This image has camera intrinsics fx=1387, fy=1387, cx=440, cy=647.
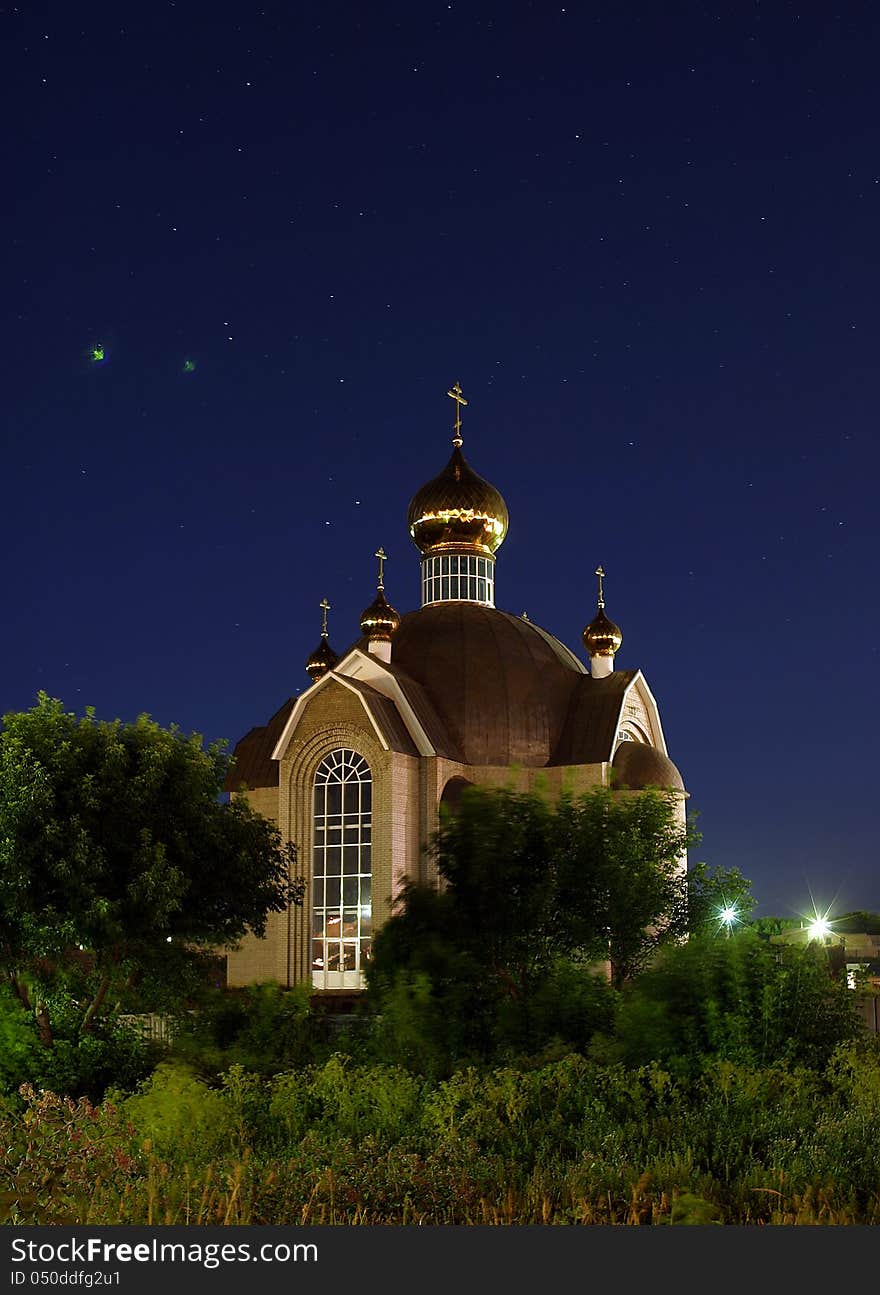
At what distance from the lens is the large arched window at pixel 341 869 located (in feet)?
103

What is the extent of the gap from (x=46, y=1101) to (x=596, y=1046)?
16.9 ft

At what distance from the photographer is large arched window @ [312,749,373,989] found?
31.4 metres

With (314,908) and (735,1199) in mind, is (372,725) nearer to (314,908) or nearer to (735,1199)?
(314,908)

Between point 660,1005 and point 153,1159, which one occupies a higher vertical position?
point 660,1005

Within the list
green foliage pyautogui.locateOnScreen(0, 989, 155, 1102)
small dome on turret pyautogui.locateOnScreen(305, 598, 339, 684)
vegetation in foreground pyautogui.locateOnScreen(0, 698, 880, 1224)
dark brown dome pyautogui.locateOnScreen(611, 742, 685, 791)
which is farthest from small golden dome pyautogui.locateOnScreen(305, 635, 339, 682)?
green foliage pyautogui.locateOnScreen(0, 989, 155, 1102)

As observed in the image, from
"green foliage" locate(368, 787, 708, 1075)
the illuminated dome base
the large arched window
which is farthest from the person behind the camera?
the illuminated dome base

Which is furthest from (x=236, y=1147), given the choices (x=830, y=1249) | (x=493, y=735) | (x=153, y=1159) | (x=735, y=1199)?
(x=493, y=735)

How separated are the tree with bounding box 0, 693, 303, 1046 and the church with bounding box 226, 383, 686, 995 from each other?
1116 centimetres

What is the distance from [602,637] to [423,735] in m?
8.11

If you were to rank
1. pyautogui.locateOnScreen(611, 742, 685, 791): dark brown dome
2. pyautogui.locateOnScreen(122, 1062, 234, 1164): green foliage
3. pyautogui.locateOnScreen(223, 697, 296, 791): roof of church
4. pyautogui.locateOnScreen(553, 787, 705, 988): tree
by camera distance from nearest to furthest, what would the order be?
pyautogui.locateOnScreen(122, 1062, 234, 1164): green foliage → pyautogui.locateOnScreen(553, 787, 705, 988): tree → pyautogui.locateOnScreen(611, 742, 685, 791): dark brown dome → pyautogui.locateOnScreen(223, 697, 296, 791): roof of church

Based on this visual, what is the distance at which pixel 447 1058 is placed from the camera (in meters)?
14.0

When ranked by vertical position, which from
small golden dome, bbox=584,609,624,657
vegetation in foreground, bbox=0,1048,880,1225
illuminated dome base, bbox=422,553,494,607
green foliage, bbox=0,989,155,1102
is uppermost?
illuminated dome base, bbox=422,553,494,607

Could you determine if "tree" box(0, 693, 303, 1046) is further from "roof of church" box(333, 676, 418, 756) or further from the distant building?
"roof of church" box(333, 676, 418, 756)

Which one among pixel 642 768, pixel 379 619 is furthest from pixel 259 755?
pixel 642 768
